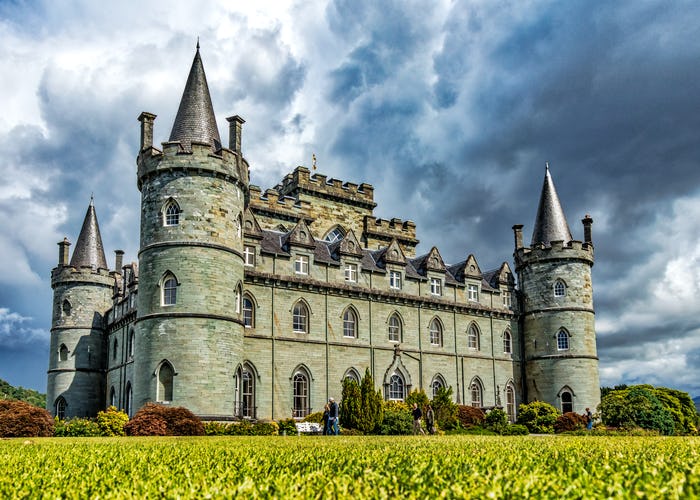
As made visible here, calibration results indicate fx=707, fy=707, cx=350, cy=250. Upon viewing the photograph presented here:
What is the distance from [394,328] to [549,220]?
14.3 metres

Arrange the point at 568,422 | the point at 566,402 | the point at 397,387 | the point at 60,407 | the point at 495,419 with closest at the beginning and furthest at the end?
the point at 495,419 < the point at 568,422 < the point at 397,387 < the point at 60,407 < the point at 566,402

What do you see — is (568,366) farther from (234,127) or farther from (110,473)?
(110,473)

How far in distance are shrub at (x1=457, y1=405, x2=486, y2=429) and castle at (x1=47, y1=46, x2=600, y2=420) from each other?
130 inches

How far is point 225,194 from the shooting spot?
33812 millimetres

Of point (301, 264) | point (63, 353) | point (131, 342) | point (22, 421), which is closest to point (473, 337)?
point (301, 264)

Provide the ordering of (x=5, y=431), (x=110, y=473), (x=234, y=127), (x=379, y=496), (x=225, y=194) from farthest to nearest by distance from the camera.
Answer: (x=234, y=127) < (x=225, y=194) < (x=5, y=431) < (x=110, y=473) < (x=379, y=496)

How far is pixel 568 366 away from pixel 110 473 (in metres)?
41.1

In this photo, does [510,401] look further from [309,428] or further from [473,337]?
[309,428]

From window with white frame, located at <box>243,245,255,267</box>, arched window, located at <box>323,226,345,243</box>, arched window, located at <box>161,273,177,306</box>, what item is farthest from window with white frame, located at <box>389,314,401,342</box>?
arched window, located at <box>161,273,177,306</box>

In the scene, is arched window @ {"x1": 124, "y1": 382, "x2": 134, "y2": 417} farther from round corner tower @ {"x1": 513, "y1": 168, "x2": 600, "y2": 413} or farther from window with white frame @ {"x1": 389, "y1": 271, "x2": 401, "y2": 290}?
round corner tower @ {"x1": 513, "y1": 168, "x2": 600, "y2": 413}

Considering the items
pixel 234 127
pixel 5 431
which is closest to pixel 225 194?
pixel 234 127

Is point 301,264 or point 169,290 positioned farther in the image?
point 301,264

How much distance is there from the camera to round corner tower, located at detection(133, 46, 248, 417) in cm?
3117

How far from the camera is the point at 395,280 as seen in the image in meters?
42.8
